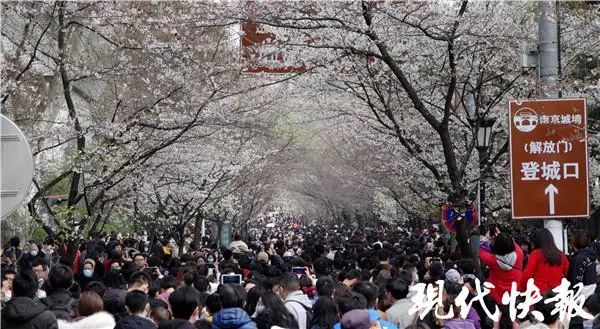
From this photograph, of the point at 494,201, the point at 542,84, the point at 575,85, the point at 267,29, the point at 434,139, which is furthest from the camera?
the point at 494,201

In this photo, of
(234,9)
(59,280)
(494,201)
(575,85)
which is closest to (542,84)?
(575,85)

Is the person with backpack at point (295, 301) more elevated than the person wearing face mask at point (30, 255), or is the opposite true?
the person with backpack at point (295, 301)

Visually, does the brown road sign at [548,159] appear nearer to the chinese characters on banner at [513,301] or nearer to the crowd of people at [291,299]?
the crowd of people at [291,299]

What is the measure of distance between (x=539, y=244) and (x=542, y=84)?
2960 mm

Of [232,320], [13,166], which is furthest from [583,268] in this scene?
[13,166]

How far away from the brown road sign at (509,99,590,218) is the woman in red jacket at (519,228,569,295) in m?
1.39

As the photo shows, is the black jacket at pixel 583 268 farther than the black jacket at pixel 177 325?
Yes

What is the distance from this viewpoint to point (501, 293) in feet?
34.9

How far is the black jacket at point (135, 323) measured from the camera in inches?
277

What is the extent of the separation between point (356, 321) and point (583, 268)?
13.9ft

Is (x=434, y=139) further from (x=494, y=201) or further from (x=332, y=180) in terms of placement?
(x=332, y=180)

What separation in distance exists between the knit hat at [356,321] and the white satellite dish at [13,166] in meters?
2.48

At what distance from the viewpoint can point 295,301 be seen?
9.22 m

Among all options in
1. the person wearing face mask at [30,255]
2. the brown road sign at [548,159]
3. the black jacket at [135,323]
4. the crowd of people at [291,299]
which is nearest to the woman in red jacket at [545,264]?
the crowd of people at [291,299]
